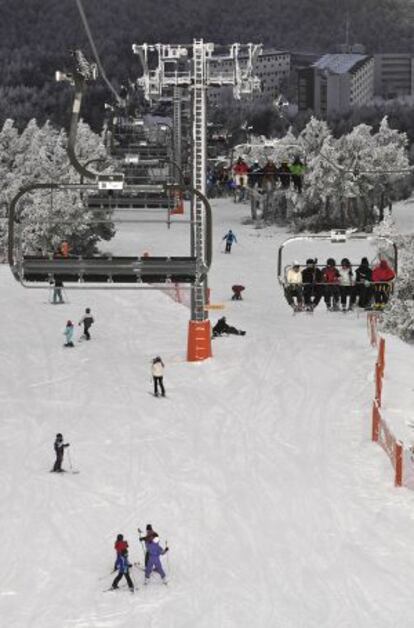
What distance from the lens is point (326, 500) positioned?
22.2 meters

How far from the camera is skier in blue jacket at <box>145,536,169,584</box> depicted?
1831 cm

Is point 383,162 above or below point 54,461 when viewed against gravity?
above

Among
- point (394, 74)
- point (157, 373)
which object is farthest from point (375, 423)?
point (394, 74)

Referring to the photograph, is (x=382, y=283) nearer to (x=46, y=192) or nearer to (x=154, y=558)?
(x=154, y=558)

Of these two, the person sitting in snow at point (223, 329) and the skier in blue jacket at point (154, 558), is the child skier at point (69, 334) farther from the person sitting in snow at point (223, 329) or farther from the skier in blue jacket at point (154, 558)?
the skier in blue jacket at point (154, 558)

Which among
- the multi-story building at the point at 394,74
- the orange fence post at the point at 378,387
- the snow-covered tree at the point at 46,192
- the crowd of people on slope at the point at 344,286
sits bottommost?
the orange fence post at the point at 378,387

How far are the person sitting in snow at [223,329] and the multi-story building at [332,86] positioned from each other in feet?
379

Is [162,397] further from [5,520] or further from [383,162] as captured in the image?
[383,162]

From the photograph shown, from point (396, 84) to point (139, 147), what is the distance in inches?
5235

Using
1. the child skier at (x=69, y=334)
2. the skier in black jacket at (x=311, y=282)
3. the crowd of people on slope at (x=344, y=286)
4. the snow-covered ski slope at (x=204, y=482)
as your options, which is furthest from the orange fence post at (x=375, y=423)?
the child skier at (x=69, y=334)

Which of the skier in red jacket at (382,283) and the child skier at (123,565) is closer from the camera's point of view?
the child skier at (123,565)

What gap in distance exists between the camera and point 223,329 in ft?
112

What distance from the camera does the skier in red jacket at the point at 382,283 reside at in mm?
23625

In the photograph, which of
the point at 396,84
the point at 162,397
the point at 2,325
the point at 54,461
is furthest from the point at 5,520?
the point at 396,84
